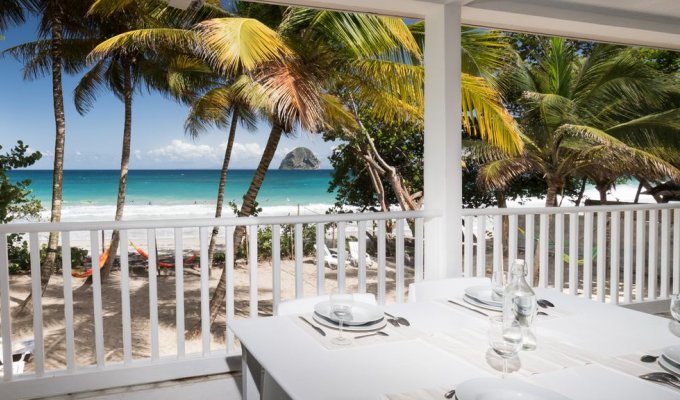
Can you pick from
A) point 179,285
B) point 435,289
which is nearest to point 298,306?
point 435,289

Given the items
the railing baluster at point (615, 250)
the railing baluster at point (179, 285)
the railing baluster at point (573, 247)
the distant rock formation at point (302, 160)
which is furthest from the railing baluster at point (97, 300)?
the distant rock formation at point (302, 160)

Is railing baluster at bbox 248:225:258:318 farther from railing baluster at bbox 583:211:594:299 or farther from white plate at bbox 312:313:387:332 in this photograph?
railing baluster at bbox 583:211:594:299

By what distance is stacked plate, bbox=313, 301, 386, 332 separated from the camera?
145 cm

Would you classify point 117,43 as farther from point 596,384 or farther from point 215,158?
point 215,158

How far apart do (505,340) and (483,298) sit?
22.1 inches

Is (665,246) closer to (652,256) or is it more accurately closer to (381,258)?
(652,256)

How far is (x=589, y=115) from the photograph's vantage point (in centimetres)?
→ 935

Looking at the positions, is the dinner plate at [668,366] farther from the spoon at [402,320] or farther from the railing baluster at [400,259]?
the railing baluster at [400,259]

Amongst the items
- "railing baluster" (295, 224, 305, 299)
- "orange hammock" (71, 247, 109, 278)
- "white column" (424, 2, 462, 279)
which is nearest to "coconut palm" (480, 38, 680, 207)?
"white column" (424, 2, 462, 279)

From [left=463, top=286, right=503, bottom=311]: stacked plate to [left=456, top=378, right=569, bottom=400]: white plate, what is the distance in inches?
25.0

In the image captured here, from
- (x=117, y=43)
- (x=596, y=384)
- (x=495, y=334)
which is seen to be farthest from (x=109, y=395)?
(x=117, y=43)

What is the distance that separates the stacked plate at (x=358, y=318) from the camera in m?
1.45

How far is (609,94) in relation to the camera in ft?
30.6

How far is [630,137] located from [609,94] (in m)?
0.93
